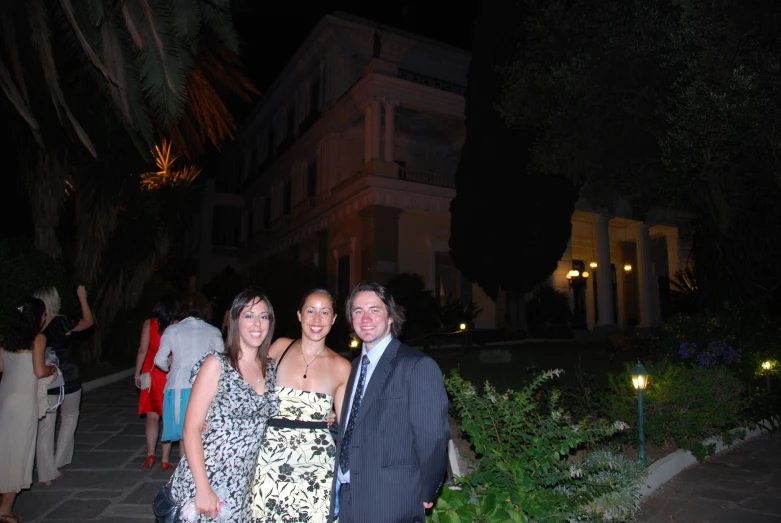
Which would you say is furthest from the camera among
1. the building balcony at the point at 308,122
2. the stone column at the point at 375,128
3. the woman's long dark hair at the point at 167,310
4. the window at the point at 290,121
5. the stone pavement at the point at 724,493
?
the window at the point at 290,121

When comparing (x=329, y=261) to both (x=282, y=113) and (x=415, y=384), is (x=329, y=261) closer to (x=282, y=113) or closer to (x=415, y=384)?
(x=282, y=113)

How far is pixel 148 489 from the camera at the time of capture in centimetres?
519

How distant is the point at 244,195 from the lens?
36719 mm

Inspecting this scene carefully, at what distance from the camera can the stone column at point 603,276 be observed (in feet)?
77.6

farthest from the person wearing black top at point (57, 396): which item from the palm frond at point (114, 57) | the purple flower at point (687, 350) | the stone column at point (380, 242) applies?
the stone column at point (380, 242)

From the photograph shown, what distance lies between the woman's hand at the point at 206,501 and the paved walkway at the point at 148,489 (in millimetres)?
2417

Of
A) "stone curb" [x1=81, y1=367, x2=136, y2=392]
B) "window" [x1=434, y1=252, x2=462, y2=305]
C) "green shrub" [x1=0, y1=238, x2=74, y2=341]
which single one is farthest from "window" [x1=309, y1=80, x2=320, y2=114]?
"green shrub" [x1=0, y1=238, x2=74, y2=341]

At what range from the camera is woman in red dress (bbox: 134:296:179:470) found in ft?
18.7

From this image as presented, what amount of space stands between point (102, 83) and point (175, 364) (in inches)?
169

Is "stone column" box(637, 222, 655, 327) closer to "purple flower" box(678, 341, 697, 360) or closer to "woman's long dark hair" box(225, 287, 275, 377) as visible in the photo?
"purple flower" box(678, 341, 697, 360)

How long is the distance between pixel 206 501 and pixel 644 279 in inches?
1067

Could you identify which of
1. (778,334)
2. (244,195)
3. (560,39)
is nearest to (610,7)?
(560,39)

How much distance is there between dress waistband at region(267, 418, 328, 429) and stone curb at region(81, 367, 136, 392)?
30.5 feet

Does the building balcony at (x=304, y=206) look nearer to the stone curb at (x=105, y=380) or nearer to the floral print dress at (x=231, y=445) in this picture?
the stone curb at (x=105, y=380)
